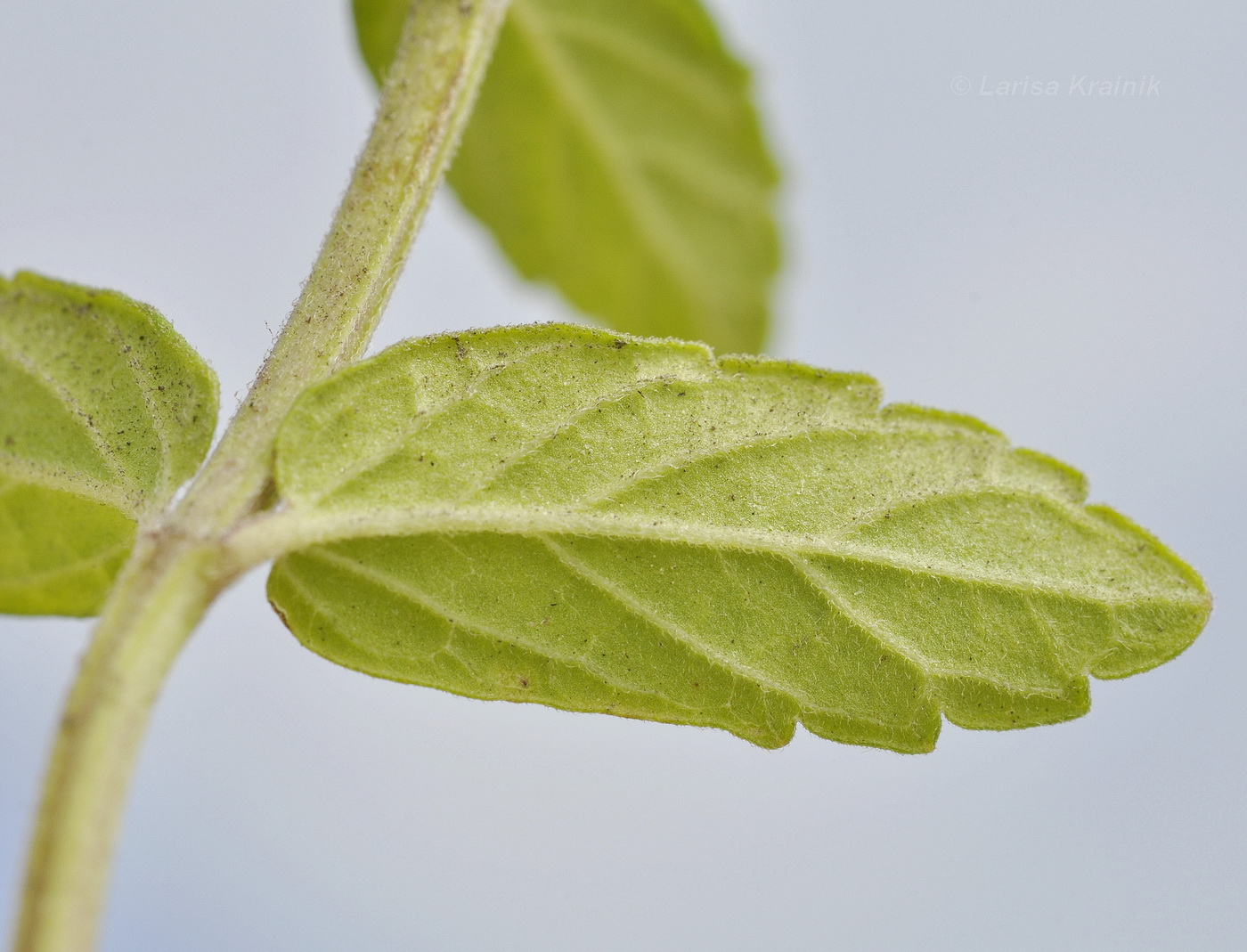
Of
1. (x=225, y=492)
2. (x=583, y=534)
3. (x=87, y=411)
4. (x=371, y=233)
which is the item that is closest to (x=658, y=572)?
(x=583, y=534)

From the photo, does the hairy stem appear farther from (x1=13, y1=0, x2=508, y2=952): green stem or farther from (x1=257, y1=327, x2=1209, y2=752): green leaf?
(x1=257, y1=327, x2=1209, y2=752): green leaf

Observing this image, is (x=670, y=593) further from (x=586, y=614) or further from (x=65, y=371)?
(x=65, y=371)

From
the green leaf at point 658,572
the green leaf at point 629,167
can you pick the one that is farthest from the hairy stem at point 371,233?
the green leaf at point 629,167

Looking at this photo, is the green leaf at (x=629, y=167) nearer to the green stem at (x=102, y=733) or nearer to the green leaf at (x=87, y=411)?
the green leaf at (x=87, y=411)

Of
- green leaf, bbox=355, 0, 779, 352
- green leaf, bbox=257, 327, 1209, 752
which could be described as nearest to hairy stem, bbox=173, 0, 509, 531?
green leaf, bbox=257, 327, 1209, 752

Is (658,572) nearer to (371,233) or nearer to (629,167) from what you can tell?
(371,233)

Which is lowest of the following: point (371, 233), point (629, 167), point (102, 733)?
point (102, 733)
